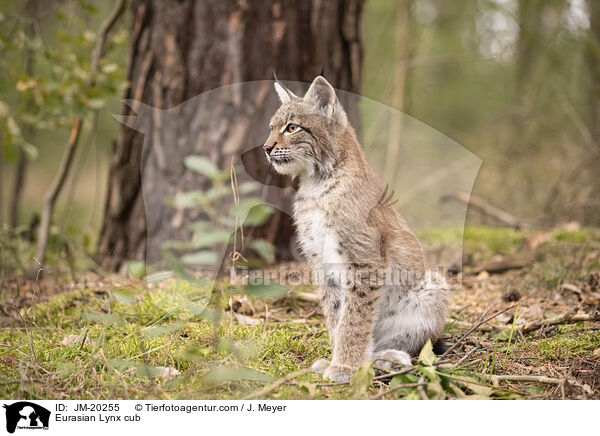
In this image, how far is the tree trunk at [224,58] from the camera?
446 cm

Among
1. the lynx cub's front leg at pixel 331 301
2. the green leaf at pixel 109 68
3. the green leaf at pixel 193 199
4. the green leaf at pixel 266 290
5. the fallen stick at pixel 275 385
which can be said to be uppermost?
the green leaf at pixel 109 68

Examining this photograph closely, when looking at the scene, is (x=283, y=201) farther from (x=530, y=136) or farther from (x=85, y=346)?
(x=530, y=136)

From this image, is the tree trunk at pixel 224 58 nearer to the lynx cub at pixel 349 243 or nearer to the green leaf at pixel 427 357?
the lynx cub at pixel 349 243

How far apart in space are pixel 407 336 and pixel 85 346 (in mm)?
1832

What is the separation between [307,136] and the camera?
9.42 feet

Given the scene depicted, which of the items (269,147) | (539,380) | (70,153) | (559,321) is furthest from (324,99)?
(70,153)

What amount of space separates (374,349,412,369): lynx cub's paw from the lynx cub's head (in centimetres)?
107

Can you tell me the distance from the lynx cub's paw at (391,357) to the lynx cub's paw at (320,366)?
267 millimetres

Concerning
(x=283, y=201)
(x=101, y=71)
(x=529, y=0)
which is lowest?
(x=283, y=201)

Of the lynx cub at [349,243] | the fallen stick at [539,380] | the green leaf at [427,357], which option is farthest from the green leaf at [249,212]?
the fallen stick at [539,380]

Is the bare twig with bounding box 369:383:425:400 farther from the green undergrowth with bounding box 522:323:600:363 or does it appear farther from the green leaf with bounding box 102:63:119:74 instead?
the green leaf with bounding box 102:63:119:74

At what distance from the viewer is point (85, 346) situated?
284 centimetres

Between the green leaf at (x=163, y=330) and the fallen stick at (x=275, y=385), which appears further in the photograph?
the green leaf at (x=163, y=330)

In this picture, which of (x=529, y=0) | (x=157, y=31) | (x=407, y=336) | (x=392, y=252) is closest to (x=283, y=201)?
(x=392, y=252)
